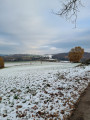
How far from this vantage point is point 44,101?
229 inches

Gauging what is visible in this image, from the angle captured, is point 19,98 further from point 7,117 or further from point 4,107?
point 7,117

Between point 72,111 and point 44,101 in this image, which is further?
point 44,101

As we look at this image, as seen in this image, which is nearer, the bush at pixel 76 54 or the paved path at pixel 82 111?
the paved path at pixel 82 111

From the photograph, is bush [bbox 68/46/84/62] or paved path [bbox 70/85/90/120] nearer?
paved path [bbox 70/85/90/120]

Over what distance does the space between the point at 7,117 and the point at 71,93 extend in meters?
4.40

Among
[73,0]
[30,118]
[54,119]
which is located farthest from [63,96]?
[73,0]

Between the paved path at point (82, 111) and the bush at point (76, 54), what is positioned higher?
the bush at point (76, 54)

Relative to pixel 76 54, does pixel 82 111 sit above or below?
below

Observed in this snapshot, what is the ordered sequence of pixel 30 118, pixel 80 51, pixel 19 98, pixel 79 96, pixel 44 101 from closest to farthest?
pixel 30 118
pixel 44 101
pixel 19 98
pixel 79 96
pixel 80 51

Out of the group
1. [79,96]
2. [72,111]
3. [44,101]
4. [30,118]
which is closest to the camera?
[30,118]

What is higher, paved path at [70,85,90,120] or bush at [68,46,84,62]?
bush at [68,46,84,62]

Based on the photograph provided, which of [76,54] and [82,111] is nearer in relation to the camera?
[82,111]

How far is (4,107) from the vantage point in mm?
5270

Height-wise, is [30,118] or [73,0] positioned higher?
[73,0]
